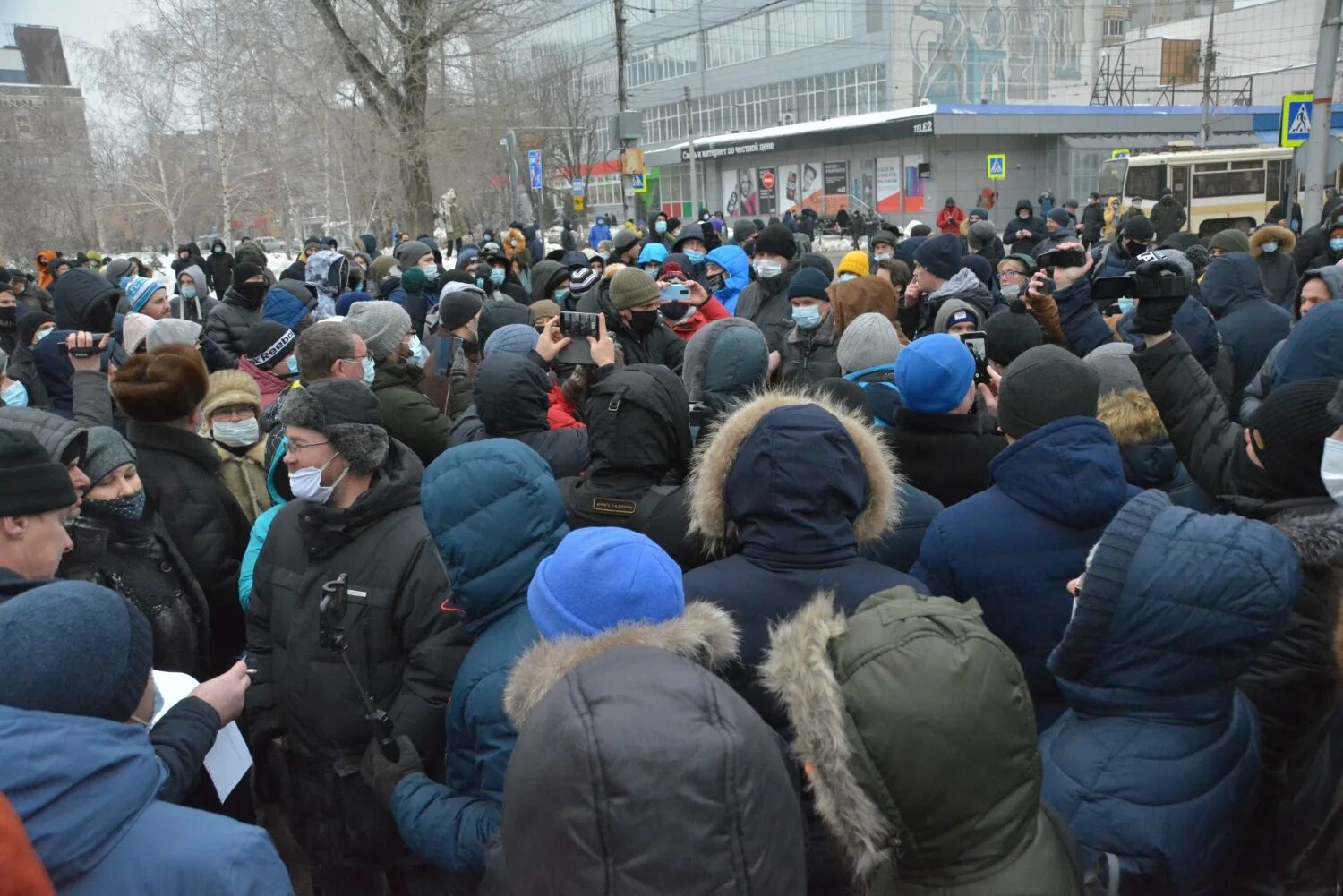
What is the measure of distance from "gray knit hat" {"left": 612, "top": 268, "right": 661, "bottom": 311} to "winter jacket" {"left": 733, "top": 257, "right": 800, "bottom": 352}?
5.06 feet

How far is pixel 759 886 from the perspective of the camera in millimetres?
1309

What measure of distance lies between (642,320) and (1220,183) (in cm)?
2589

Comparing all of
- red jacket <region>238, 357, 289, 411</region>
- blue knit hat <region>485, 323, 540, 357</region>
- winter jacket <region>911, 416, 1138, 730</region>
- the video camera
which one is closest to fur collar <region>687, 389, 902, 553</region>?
winter jacket <region>911, 416, 1138, 730</region>

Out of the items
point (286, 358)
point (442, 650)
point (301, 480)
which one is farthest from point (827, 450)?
point (286, 358)

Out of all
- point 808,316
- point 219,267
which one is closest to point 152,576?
point 808,316

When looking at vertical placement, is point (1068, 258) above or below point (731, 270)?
above

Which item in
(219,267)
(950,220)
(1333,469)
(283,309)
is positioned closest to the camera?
(1333,469)

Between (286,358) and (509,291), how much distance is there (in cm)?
472

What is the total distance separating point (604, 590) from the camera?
193 centimetres

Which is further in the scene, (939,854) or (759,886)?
(939,854)

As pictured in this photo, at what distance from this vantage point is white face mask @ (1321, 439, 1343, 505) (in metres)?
2.42

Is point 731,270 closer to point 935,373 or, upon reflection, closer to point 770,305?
point 770,305

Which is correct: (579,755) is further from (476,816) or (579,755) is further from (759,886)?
(476,816)

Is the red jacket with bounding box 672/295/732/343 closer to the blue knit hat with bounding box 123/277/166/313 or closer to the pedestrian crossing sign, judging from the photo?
the blue knit hat with bounding box 123/277/166/313
